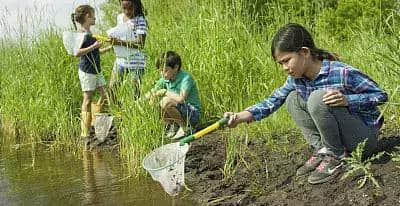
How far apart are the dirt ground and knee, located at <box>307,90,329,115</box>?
1.32 ft

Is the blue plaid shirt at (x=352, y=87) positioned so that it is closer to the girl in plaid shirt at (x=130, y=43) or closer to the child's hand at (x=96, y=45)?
the girl in plaid shirt at (x=130, y=43)

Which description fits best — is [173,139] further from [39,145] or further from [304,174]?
[39,145]

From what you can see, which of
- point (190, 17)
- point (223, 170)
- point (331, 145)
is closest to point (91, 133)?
point (190, 17)

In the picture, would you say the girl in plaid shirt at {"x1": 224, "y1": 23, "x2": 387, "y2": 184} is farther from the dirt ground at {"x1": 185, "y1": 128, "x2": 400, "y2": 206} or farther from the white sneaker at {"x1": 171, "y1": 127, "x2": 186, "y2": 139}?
the white sneaker at {"x1": 171, "y1": 127, "x2": 186, "y2": 139}

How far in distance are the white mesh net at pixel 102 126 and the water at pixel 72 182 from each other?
0.26m

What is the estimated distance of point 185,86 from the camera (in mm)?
5047

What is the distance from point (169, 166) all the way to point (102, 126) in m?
2.33

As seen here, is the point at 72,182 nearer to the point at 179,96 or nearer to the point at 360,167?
the point at 179,96

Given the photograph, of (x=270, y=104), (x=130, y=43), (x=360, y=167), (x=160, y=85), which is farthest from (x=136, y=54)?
(x=360, y=167)

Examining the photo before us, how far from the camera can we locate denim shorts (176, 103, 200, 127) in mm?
5030


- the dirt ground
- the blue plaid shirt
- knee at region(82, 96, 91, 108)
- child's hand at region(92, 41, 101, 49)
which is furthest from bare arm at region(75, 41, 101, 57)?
the blue plaid shirt

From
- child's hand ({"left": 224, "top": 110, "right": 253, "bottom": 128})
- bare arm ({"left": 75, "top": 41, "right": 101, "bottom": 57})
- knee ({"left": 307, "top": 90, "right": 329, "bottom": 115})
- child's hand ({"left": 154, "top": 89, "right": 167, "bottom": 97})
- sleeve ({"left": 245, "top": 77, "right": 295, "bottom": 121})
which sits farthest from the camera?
bare arm ({"left": 75, "top": 41, "right": 101, "bottom": 57})

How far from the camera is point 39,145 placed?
601cm

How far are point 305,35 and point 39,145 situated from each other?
3.66 m
